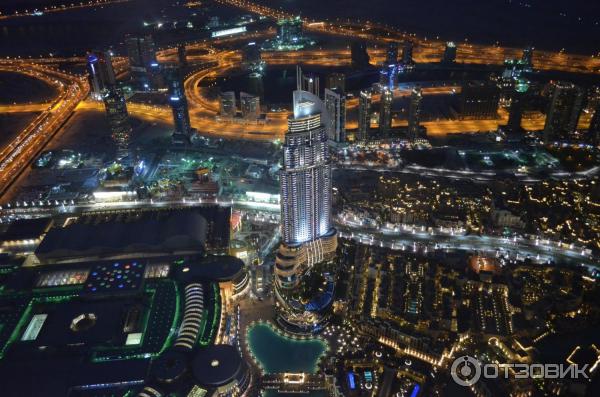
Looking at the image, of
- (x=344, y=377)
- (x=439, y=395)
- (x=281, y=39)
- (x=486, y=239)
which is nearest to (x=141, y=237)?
(x=344, y=377)

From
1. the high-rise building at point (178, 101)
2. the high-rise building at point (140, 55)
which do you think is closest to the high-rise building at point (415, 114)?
the high-rise building at point (178, 101)

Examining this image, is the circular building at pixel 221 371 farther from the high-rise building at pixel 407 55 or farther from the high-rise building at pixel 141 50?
the high-rise building at pixel 407 55

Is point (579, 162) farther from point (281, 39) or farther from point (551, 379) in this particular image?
point (281, 39)

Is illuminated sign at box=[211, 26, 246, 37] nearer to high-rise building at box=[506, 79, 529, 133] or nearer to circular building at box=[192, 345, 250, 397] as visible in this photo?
high-rise building at box=[506, 79, 529, 133]

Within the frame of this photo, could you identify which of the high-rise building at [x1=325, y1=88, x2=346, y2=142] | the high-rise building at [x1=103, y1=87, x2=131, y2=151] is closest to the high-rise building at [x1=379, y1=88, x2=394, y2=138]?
the high-rise building at [x1=325, y1=88, x2=346, y2=142]

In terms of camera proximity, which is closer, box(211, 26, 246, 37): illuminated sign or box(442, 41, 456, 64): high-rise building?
box(442, 41, 456, 64): high-rise building
